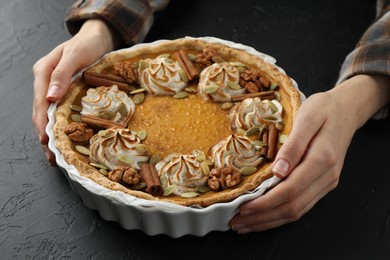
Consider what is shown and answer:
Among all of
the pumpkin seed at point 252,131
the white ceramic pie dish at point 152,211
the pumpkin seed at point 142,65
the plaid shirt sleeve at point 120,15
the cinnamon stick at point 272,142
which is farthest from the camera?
the plaid shirt sleeve at point 120,15

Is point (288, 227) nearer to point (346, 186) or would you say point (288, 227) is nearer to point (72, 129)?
point (346, 186)

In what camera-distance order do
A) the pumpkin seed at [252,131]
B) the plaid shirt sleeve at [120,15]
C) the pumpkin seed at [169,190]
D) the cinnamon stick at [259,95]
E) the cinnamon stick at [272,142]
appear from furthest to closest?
the plaid shirt sleeve at [120,15], the cinnamon stick at [259,95], the pumpkin seed at [252,131], the cinnamon stick at [272,142], the pumpkin seed at [169,190]

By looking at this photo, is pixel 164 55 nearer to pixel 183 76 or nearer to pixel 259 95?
pixel 183 76

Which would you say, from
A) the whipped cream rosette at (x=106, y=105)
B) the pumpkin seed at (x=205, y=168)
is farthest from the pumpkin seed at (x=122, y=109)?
the pumpkin seed at (x=205, y=168)

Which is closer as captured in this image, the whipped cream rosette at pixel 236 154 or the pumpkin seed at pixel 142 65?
the whipped cream rosette at pixel 236 154

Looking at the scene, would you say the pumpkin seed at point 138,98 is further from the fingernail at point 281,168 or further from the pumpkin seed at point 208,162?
the fingernail at point 281,168

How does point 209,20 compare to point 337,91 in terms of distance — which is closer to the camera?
point 337,91

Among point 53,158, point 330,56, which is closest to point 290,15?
point 330,56
